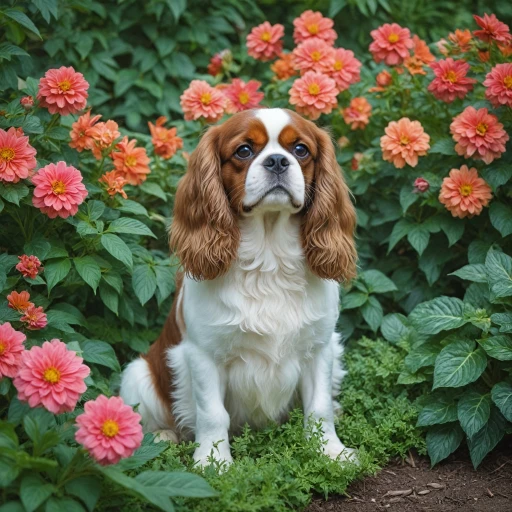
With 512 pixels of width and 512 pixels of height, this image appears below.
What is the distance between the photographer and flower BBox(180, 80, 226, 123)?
4645 mm

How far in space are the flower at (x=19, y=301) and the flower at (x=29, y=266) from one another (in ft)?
0.39

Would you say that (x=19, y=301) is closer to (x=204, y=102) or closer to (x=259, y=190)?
(x=259, y=190)

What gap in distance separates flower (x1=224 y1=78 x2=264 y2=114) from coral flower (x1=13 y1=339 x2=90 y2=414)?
7.78 feet

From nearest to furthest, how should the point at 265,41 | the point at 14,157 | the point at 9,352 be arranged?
the point at 9,352
the point at 14,157
the point at 265,41

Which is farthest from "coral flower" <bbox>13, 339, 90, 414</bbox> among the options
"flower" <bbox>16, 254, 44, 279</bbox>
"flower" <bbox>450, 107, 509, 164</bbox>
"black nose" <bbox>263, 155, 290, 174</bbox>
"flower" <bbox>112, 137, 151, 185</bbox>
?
"flower" <bbox>450, 107, 509, 164</bbox>

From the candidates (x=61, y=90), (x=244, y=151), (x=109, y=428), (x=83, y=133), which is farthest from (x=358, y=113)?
(x=109, y=428)

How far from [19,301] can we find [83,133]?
106 cm

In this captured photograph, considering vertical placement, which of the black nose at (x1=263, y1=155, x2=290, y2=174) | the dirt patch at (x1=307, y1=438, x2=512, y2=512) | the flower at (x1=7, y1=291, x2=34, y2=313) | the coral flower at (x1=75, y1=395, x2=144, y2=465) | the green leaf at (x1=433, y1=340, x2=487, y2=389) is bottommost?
the dirt patch at (x1=307, y1=438, x2=512, y2=512)

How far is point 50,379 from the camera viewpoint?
293 centimetres

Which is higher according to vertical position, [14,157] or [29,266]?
[14,157]

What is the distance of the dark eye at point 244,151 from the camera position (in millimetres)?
3627

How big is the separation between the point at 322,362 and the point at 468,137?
→ 1.53 meters

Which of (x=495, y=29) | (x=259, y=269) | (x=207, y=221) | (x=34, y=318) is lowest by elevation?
(x=34, y=318)

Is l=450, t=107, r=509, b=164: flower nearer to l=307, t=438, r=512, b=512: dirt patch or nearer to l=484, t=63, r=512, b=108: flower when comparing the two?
l=484, t=63, r=512, b=108: flower
